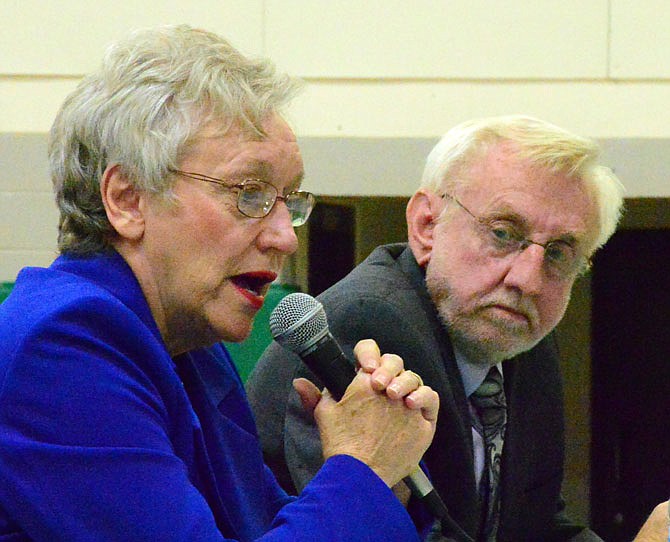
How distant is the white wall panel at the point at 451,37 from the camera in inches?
165

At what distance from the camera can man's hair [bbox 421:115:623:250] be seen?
8.12 feet

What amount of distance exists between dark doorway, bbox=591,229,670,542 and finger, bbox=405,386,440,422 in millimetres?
3388

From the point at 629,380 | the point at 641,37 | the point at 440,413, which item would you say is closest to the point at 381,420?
the point at 440,413

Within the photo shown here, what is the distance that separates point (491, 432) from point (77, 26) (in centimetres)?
256

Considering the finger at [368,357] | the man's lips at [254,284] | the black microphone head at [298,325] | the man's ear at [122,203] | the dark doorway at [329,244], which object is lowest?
the dark doorway at [329,244]

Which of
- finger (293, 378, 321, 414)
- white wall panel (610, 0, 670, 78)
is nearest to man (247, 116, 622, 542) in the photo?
finger (293, 378, 321, 414)

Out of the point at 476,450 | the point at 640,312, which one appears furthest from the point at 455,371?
the point at 640,312

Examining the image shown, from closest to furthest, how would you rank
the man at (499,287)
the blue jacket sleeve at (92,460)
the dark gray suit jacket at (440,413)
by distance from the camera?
the blue jacket sleeve at (92,460) < the dark gray suit jacket at (440,413) < the man at (499,287)

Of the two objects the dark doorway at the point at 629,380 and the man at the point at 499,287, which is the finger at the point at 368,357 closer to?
the man at the point at 499,287

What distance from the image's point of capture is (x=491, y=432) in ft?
8.02

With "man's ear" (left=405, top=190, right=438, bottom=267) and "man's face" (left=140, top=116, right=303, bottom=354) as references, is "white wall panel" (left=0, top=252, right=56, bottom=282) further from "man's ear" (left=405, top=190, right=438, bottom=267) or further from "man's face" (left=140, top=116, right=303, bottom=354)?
"man's face" (left=140, top=116, right=303, bottom=354)

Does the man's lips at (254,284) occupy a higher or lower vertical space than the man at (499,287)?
higher

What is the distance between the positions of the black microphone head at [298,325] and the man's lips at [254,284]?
0.05m

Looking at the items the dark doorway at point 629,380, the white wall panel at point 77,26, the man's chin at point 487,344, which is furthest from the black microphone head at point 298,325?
the dark doorway at point 629,380
